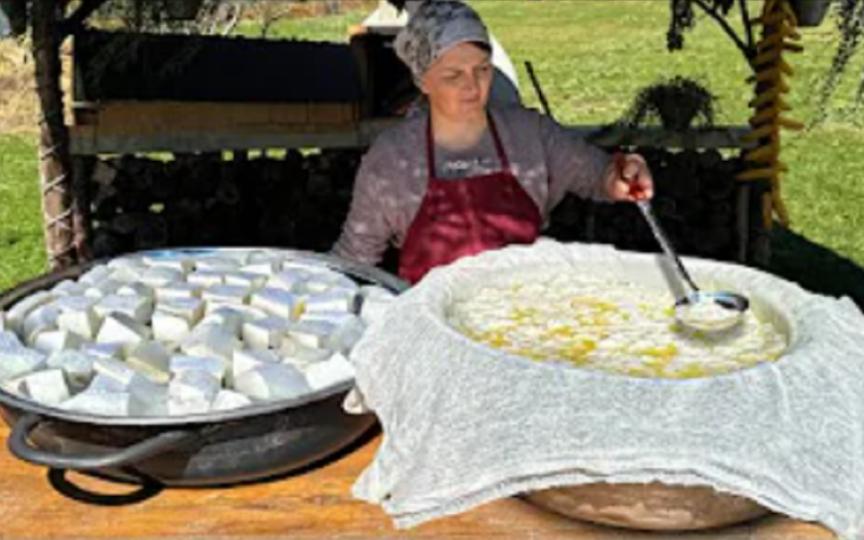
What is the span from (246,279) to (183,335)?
0.22 m

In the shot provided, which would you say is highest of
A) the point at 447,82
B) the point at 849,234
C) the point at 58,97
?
the point at 447,82

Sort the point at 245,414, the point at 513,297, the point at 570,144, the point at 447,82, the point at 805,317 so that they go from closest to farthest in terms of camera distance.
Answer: the point at 245,414 → the point at 805,317 → the point at 513,297 → the point at 447,82 → the point at 570,144

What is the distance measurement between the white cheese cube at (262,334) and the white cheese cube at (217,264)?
0.29m

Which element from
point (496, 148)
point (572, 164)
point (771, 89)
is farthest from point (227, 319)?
point (771, 89)

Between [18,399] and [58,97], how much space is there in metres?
3.26

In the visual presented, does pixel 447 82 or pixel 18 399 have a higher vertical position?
pixel 447 82

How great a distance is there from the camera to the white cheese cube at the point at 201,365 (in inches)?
53.4

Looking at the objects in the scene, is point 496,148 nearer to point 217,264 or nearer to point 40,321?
point 217,264

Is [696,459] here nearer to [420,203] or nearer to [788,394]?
[788,394]

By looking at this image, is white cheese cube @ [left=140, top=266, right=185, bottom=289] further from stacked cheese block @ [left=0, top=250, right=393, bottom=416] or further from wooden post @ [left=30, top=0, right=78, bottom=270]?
wooden post @ [left=30, top=0, right=78, bottom=270]

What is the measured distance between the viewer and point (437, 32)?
2.36 meters

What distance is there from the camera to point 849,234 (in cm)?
720

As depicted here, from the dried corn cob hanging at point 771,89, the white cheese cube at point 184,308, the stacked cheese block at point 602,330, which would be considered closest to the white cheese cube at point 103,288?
the white cheese cube at point 184,308

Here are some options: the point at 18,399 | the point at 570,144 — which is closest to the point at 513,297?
the point at 18,399
